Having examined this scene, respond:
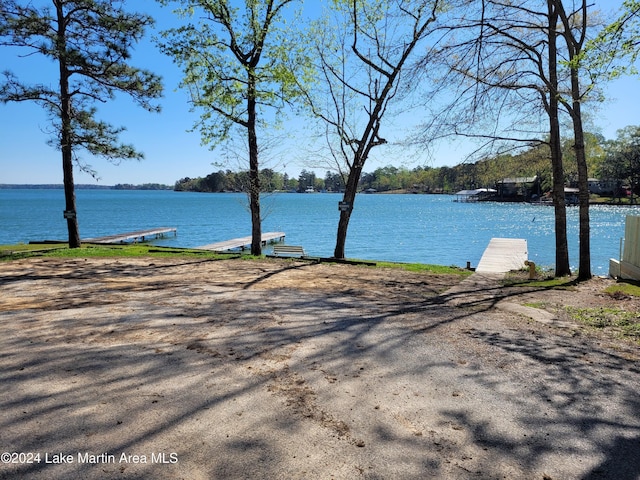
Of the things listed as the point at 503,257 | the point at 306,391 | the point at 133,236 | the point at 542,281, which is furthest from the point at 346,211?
the point at 133,236

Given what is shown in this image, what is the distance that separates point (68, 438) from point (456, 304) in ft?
23.3

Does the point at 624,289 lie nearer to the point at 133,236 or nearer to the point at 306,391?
the point at 306,391

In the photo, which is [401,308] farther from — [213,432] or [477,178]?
[477,178]

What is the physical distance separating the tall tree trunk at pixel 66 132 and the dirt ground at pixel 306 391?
9.36 m

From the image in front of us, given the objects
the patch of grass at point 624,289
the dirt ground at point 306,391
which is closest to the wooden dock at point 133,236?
the dirt ground at point 306,391

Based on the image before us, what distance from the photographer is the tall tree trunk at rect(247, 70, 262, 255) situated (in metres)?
16.7

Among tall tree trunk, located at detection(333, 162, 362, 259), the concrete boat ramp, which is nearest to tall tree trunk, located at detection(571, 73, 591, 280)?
the concrete boat ramp

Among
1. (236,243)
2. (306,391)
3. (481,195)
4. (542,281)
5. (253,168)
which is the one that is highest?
(253,168)

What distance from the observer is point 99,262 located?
1355cm

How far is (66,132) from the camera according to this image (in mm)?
15375

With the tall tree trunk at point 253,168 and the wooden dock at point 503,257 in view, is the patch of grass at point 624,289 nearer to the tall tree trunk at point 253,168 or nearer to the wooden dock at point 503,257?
the wooden dock at point 503,257

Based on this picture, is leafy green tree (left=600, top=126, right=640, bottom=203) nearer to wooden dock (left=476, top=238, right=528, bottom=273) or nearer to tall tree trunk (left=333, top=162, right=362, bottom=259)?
wooden dock (left=476, top=238, right=528, bottom=273)

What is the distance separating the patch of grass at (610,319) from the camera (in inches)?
260

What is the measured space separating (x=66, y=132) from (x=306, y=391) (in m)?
15.2
